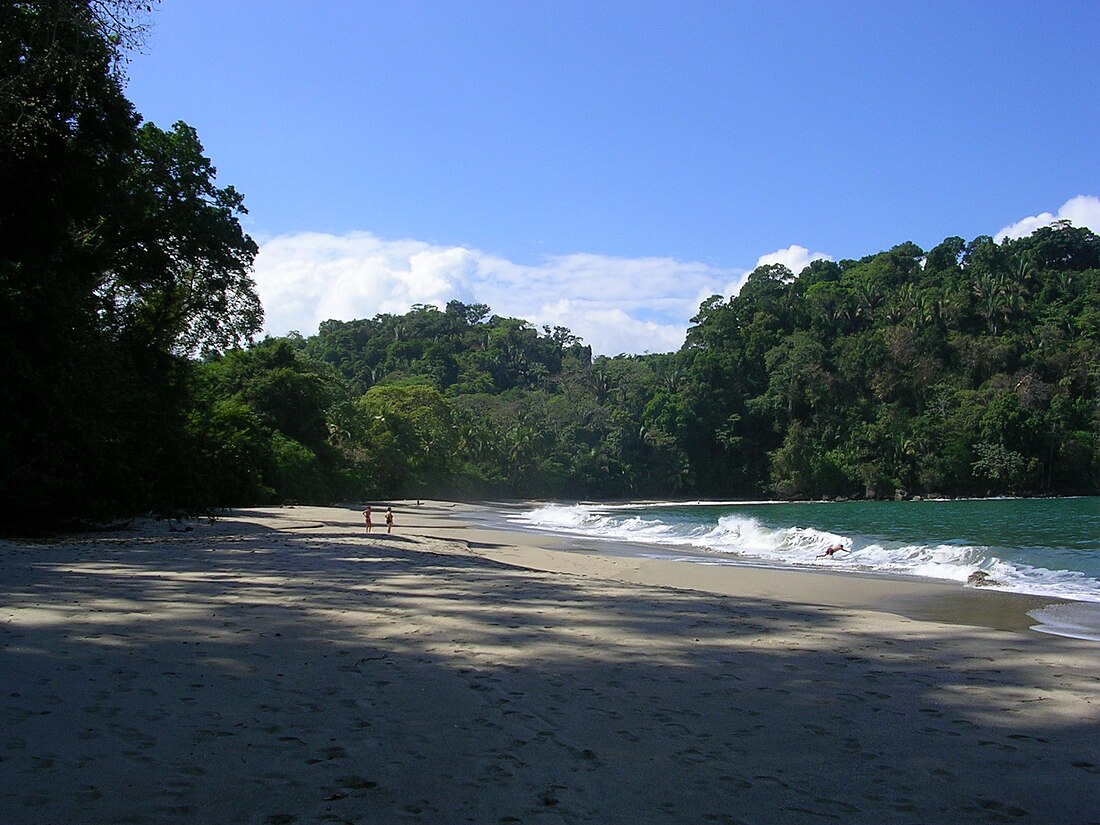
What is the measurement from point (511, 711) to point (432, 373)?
338ft

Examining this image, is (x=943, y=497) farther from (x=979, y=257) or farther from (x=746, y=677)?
(x=746, y=677)

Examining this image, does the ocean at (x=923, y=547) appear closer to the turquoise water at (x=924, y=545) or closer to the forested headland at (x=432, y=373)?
the turquoise water at (x=924, y=545)

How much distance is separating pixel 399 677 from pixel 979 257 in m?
101

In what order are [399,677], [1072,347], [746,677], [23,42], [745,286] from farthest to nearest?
[745,286]
[1072,347]
[23,42]
[746,677]
[399,677]

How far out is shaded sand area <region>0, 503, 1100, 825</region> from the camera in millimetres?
3520

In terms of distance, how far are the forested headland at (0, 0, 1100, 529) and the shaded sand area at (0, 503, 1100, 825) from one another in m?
8.27

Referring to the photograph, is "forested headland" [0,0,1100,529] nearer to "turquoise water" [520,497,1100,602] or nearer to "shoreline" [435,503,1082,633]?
"shoreline" [435,503,1082,633]

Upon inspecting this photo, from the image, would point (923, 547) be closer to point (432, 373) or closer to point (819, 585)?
point (819, 585)

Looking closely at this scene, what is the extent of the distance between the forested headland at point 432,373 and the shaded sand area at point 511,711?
27.1 ft

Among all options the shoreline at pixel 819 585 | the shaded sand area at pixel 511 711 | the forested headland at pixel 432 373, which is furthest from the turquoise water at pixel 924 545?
the forested headland at pixel 432 373

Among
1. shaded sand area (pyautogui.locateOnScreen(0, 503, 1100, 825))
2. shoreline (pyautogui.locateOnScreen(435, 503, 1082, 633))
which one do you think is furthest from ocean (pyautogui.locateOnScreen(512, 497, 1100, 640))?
shaded sand area (pyautogui.locateOnScreen(0, 503, 1100, 825))

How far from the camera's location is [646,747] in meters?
4.30

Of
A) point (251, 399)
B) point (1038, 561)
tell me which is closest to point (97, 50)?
point (1038, 561)

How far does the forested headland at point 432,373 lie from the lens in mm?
14992
